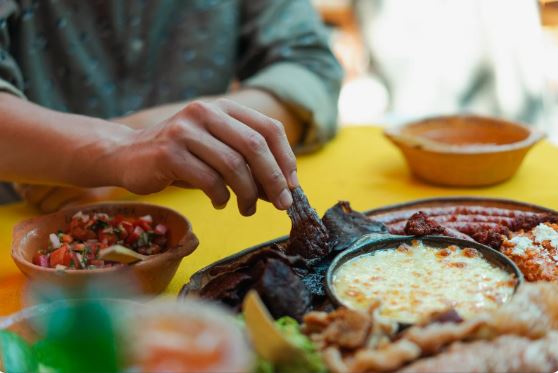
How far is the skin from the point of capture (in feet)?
4.50

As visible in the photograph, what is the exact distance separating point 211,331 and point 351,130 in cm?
193

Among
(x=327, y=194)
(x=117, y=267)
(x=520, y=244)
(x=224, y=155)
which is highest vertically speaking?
(x=224, y=155)

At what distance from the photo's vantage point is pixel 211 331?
0.82 metres

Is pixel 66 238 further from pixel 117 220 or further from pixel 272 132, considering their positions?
pixel 272 132

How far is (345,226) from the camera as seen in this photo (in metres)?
1.52

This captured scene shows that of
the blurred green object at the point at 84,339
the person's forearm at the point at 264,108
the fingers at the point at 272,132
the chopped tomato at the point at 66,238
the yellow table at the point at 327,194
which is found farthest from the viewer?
the person's forearm at the point at 264,108

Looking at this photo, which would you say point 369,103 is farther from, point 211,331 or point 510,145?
point 211,331

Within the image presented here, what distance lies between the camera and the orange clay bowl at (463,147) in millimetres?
2029

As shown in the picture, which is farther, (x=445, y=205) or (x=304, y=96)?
(x=304, y=96)

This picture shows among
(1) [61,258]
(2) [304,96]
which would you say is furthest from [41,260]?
(2) [304,96]

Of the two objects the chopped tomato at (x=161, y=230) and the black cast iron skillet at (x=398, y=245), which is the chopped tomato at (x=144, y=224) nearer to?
the chopped tomato at (x=161, y=230)

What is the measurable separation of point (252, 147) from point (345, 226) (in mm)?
Answer: 297

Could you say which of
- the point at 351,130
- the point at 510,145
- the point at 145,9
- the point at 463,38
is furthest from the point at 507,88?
the point at 145,9

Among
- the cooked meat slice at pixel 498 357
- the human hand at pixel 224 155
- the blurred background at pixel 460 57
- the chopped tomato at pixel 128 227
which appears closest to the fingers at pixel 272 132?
the human hand at pixel 224 155
